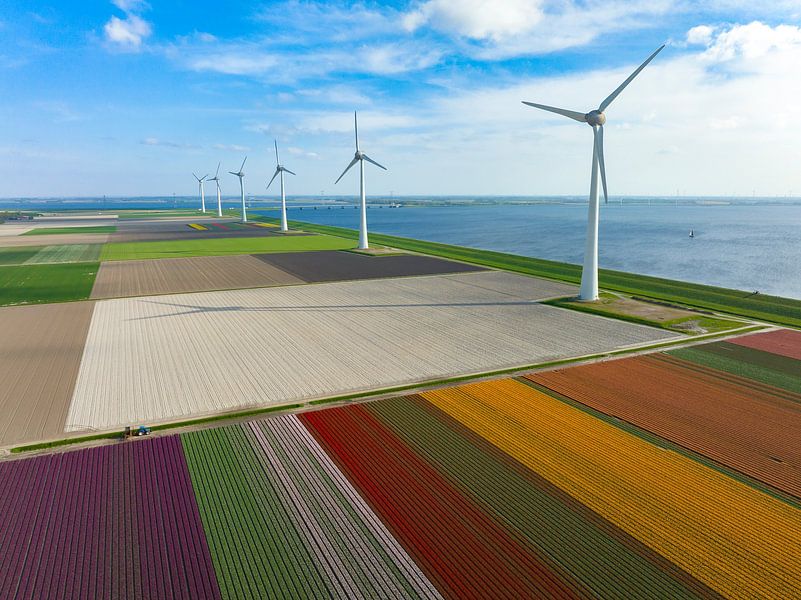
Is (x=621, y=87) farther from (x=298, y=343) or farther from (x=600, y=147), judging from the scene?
(x=298, y=343)

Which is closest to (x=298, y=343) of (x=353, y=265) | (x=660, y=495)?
(x=660, y=495)

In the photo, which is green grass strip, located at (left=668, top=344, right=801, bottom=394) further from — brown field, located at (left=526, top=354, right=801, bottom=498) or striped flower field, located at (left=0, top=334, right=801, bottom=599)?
striped flower field, located at (left=0, top=334, right=801, bottom=599)

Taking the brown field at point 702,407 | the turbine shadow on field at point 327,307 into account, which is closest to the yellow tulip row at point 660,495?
the brown field at point 702,407

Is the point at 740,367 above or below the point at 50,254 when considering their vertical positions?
below

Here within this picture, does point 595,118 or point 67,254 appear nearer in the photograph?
point 595,118

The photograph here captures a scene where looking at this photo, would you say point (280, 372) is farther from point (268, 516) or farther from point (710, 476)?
point (710, 476)

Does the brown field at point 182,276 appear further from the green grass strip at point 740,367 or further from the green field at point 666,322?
the green grass strip at point 740,367
